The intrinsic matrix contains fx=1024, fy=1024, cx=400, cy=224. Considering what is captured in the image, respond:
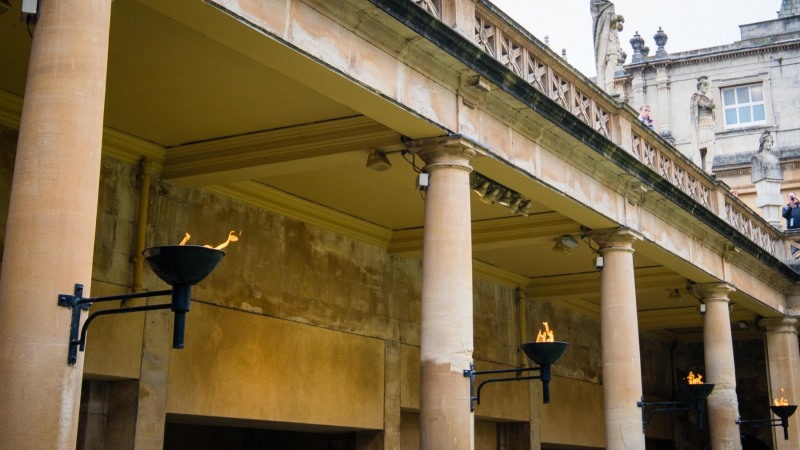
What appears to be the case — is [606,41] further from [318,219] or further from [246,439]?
[246,439]

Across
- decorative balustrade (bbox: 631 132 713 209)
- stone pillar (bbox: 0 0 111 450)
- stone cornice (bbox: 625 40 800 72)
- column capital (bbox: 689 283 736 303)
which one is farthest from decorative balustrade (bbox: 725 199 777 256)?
stone cornice (bbox: 625 40 800 72)

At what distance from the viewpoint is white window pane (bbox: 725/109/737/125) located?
125ft

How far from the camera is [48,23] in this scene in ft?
22.9

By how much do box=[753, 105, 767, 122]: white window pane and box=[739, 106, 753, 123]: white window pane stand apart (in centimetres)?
19

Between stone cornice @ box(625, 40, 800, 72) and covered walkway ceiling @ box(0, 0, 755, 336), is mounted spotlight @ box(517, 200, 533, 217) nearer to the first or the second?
covered walkway ceiling @ box(0, 0, 755, 336)

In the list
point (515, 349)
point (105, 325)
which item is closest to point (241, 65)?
point (105, 325)

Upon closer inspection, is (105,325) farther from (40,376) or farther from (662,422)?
(662,422)

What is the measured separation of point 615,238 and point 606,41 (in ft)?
10.2

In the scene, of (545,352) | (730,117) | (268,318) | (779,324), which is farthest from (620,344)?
(730,117)

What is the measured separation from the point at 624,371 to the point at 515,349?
591 cm

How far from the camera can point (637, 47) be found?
41625 millimetres

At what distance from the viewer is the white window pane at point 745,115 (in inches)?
1502

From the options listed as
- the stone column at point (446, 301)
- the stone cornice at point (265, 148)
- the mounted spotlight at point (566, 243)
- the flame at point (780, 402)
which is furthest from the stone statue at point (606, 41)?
the flame at point (780, 402)

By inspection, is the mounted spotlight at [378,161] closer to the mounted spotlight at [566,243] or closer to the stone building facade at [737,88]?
the mounted spotlight at [566,243]
